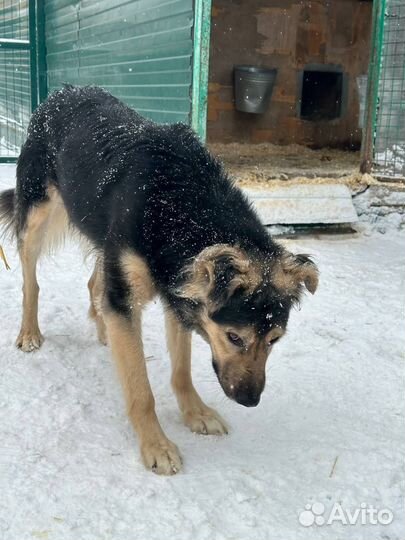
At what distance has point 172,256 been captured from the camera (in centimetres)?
291

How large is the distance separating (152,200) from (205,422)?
Result: 1127mm

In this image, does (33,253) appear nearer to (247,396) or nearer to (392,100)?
(247,396)

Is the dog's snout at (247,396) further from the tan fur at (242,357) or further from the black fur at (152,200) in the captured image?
the black fur at (152,200)

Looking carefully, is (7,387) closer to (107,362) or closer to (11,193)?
(107,362)

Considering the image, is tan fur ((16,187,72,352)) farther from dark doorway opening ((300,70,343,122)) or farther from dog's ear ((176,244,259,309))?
dark doorway opening ((300,70,343,122))

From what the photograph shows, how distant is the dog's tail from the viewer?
4648 mm

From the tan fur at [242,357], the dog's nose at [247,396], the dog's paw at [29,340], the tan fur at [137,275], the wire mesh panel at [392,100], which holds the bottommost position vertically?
the dog's paw at [29,340]

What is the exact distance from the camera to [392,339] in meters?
4.31

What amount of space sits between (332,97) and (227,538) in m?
9.14

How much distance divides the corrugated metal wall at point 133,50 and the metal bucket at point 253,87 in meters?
2.17

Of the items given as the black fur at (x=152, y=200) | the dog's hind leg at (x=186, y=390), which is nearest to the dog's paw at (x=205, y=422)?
the dog's hind leg at (x=186, y=390)

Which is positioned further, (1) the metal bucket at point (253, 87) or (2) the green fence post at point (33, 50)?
(2) the green fence post at point (33, 50)

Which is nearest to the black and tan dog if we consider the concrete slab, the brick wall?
the concrete slab

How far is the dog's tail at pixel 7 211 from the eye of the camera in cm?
465
